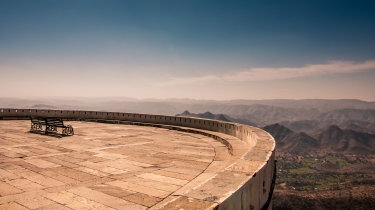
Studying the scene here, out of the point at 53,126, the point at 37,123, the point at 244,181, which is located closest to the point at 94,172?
the point at 244,181

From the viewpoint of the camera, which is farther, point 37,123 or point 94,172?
point 37,123

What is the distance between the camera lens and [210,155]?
860 cm

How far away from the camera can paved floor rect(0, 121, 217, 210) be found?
4.50 m

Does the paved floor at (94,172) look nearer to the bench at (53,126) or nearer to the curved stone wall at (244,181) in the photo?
the curved stone wall at (244,181)

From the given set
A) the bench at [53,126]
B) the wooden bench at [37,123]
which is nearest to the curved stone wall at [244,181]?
the bench at [53,126]

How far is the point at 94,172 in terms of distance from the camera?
251 inches

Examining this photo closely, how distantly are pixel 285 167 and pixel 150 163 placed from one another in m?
212

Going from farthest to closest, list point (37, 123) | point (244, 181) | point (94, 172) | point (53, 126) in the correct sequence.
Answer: point (53, 126), point (37, 123), point (94, 172), point (244, 181)

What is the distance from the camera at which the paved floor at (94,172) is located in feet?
14.8

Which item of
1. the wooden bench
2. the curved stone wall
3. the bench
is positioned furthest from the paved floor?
the wooden bench

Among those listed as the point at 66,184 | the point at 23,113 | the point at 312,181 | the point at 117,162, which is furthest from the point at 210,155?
the point at 312,181

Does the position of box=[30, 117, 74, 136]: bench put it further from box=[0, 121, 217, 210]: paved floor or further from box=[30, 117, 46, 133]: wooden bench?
box=[0, 121, 217, 210]: paved floor

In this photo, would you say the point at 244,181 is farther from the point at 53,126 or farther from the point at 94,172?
the point at 53,126

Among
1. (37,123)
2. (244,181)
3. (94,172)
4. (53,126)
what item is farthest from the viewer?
(53,126)
